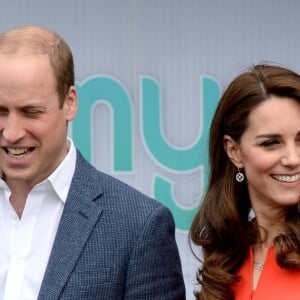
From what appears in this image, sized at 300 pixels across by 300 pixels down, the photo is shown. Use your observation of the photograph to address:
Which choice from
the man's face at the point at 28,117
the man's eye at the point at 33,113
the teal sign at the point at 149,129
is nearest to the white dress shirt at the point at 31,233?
the man's face at the point at 28,117

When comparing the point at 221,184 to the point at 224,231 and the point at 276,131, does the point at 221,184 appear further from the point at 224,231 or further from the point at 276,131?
the point at 276,131

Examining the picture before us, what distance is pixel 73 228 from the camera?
297 centimetres

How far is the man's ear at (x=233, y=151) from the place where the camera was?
3072 millimetres

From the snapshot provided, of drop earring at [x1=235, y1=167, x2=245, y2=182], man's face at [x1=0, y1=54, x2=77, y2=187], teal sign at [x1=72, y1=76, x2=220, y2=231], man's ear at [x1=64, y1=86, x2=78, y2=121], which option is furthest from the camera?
teal sign at [x1=72, y1=76, x2=220, y2=231]

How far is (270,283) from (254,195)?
0.94 ft

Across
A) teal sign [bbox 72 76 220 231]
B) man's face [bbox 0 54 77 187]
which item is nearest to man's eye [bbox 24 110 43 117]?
man's face [bbox 0 54 77 187]

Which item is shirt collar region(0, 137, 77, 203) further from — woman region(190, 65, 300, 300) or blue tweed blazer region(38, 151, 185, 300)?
woman region(190, 65, 300, 300)

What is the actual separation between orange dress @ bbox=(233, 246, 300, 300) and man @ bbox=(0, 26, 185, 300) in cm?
20

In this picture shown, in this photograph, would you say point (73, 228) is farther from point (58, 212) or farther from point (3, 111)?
point (3, 111)

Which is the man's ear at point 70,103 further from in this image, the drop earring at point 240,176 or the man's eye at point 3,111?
the drop earring at point 240,176

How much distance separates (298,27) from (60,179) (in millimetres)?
2438

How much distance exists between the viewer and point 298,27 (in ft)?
16.8

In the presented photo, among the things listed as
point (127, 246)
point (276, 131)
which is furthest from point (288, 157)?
point (127, 246)

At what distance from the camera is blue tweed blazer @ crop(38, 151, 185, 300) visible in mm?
2912
